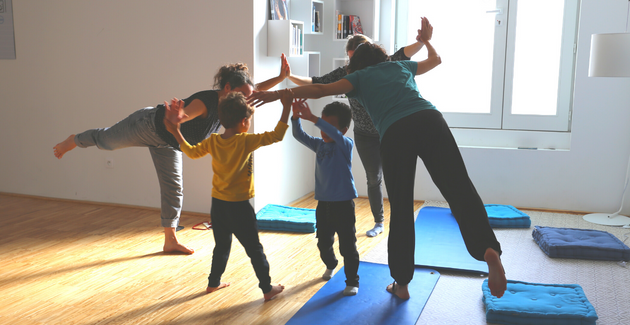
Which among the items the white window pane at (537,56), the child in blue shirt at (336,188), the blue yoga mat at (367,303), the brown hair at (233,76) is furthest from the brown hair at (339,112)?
the white window pane at (537,56)

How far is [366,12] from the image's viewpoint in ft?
14.9

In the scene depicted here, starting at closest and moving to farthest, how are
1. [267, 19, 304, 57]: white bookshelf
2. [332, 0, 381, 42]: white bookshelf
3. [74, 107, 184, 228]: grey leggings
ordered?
[74, 107, 184, 228]: grey leggings < [267, 19, 304, 57]: white bookshelf < [332, 0, 381, 42]: white bookshelf

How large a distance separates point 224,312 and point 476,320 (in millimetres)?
1101

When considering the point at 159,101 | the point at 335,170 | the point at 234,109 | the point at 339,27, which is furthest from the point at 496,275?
the point at 339,27

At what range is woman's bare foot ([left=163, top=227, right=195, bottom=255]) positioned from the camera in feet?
10.1

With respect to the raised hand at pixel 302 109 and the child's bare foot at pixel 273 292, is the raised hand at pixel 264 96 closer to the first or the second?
the raised hand at pixel 302 109

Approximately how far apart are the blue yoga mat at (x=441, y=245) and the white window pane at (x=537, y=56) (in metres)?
Answer: 1.37

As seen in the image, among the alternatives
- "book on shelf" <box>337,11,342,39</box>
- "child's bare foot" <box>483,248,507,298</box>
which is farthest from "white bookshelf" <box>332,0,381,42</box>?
"child's bare foot" <box>483,248,507,298</box>

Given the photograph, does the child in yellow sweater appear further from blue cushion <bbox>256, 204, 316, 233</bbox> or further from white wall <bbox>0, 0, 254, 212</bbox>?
white wall <bbox>0, 0, 254, 212</bbox>

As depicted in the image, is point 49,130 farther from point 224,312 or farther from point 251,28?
point 224,312

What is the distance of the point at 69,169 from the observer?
14.8ft

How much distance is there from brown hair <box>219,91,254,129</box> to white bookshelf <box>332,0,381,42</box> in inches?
98.1

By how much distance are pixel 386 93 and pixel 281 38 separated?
76.8 inches

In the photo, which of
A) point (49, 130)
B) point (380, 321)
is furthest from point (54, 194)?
point (380, 321)
